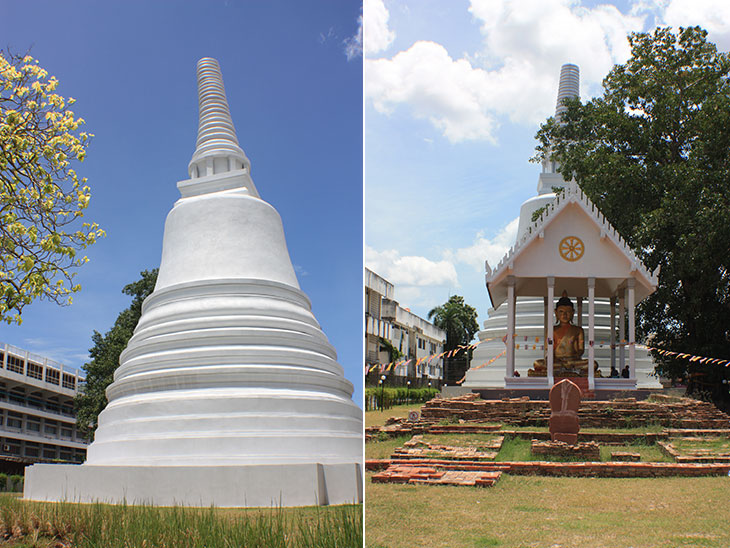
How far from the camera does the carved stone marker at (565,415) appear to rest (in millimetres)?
9335

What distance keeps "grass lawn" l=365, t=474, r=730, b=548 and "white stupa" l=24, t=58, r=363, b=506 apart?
3.80 metres

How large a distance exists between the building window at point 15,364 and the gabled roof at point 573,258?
43.6 m

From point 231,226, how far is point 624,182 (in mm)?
10759

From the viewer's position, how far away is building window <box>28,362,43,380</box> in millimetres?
49938

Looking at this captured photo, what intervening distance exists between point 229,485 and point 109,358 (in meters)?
17.0

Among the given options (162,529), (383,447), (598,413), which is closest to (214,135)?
(383,447)

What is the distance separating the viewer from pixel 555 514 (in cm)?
589

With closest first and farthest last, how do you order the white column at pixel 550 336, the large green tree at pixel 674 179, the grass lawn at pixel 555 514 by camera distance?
the grass lawn at pixel 555 514 → the white column at pixel 550 336 → the large green tree at pixel 674 179

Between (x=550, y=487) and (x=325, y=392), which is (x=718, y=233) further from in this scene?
(x=550, y=487)

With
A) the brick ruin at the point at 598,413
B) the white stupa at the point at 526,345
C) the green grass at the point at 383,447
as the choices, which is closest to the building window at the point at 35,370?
the white stupa at the point at 526,345

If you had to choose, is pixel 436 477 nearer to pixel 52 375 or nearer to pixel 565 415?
pixel 565 415

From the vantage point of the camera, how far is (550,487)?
23.4 ft

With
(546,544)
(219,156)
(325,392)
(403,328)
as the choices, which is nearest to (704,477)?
(546,544)

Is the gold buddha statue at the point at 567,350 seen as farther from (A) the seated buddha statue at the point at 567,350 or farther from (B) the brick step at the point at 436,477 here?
(B) the brick step at the point at 436,477
